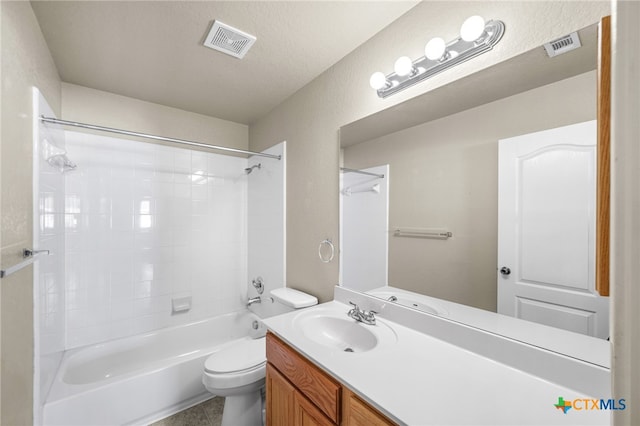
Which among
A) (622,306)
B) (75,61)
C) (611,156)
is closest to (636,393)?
(622,306)

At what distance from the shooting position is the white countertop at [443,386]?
2.25 feet

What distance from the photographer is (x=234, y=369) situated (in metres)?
1.58

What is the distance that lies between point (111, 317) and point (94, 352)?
0.25 meters

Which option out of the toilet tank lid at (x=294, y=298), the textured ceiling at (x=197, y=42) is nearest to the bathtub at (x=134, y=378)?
the toilet tank lid at (x=294, y=298)

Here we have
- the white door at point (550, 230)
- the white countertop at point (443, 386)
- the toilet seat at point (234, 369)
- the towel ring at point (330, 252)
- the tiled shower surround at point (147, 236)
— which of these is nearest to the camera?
the white countertop at point (443, 386)

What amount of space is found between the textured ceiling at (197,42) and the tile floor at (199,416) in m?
2.39

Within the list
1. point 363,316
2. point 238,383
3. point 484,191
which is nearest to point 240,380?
point 238,383

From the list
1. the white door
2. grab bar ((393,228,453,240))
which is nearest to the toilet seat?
Answer: grab bar ((393,228,453,240))

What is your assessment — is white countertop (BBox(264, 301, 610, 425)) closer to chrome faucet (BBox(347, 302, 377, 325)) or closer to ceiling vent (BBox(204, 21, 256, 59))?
chrome faucet (BBox(347, 302, 377, 325))

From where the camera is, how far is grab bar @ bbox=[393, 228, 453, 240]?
45.2 inches

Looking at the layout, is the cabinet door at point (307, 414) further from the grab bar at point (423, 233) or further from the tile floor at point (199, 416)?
the tile floor at point (199, 416)

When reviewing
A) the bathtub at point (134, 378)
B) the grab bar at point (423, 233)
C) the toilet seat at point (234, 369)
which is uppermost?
the grab bar at point (423, 233)

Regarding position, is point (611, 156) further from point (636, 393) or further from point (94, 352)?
point (94, 352)

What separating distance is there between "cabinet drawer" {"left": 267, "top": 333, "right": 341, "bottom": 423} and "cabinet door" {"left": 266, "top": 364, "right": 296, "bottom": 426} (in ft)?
0.12
